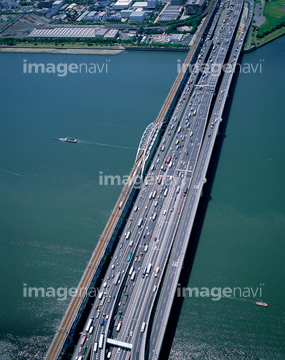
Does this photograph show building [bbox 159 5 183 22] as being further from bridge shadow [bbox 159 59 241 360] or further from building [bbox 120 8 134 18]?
bridge shadow [bbox 159 59 241 360]

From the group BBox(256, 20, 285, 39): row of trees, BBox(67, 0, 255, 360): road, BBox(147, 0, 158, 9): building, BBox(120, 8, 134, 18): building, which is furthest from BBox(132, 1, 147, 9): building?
BBox(67, 0, 255, 360): road

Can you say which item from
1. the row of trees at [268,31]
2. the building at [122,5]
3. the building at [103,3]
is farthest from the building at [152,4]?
the row of trees at [268,31]

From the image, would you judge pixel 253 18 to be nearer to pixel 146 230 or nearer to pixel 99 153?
pixel 99 153

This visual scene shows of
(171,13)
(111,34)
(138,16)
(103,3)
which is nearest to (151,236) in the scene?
(111,34)

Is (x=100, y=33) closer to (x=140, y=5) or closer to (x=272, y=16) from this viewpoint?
(x=140, y=5)

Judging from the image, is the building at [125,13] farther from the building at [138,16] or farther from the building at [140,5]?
the building at [140,5]
